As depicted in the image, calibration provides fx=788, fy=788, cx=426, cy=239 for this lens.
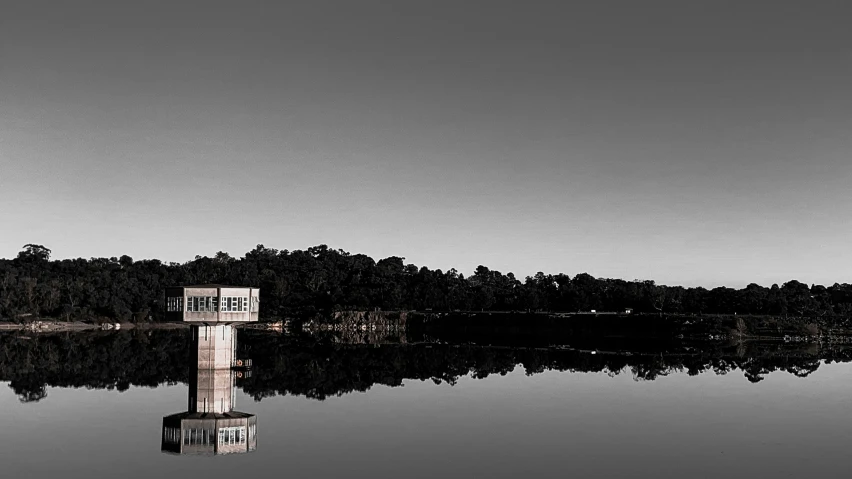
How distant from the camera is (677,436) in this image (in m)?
44.2

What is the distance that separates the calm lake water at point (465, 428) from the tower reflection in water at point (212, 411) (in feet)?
2.98

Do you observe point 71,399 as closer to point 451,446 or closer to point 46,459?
point 46,459

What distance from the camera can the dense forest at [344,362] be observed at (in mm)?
71188

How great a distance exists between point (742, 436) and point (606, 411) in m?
11.6

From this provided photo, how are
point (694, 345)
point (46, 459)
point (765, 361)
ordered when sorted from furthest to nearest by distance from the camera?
point (694, 345), point (765, 361), point (46, 459)

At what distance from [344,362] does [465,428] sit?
4850 centimetres

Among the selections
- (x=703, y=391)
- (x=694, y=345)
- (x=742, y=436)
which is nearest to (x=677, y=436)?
(x=742, y=436)

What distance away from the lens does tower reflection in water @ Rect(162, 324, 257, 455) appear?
4153 centimetres

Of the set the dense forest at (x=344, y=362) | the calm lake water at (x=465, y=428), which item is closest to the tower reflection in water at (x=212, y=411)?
the calm lake water at (x=465, y=428)

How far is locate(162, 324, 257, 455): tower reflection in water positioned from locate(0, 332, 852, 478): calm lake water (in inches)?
35.8

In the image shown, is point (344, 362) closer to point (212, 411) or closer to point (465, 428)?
point (212, 411)

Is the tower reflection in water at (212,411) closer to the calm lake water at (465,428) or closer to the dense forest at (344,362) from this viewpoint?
the calm lake water at (465,428)

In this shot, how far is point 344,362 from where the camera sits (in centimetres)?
9412

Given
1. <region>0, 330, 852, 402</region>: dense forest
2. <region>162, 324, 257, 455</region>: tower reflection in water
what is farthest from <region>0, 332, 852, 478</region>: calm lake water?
<region>0, 330, 852, 402</region>: dense forest
